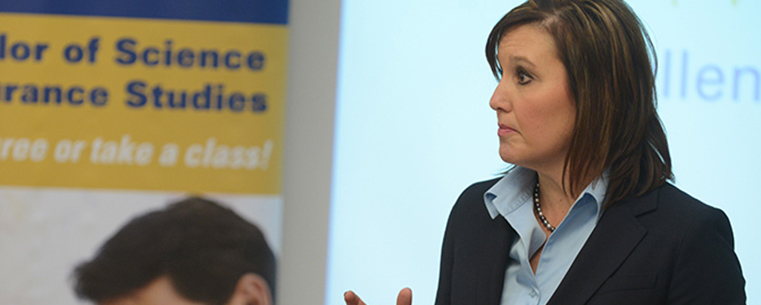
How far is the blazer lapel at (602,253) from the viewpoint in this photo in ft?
4.33

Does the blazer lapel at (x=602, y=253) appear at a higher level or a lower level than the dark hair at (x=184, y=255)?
higher

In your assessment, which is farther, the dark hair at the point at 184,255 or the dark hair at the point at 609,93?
the dark hair at the point at 184,255

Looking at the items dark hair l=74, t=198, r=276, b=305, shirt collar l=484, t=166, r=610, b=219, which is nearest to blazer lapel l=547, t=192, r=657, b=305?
shirt collar l=484, t=166, r=610, b=219

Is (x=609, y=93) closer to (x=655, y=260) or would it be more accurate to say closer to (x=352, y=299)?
(x=655, y=260)

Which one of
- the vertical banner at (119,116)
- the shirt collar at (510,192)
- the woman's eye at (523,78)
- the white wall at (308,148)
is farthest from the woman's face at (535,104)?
the white wall at (308,148)

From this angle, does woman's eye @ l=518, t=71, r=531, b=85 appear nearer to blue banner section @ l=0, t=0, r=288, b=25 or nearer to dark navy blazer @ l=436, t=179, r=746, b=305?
dark navy blazer @ l=436, t=179, r=746, b=305

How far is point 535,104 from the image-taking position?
56.2 inches

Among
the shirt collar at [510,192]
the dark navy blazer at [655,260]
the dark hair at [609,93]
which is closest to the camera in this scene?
the dark navy blazer at [655,260]

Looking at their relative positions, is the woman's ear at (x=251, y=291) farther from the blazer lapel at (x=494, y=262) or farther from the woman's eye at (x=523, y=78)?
the woman's eye at (x=523, y=78)

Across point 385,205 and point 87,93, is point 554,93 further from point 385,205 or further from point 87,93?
point 87,93

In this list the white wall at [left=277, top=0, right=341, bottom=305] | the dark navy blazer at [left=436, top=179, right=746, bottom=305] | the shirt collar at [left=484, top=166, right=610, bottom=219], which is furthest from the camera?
the white wall at [left=277, top=0, right=341, bottom=305]

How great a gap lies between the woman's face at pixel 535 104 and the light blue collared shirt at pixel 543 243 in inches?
3.9

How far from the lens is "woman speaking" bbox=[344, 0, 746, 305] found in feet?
4.30

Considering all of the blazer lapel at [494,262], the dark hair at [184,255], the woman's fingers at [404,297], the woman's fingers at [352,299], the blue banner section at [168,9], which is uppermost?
the blue banner section at [168,9]
